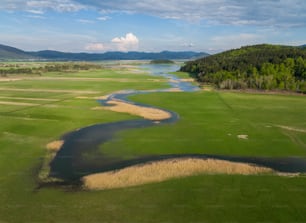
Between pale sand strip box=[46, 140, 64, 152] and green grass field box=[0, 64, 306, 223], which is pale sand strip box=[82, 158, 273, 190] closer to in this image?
green grass field box=[0, 64, 306, 223]

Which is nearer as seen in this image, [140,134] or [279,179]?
[279,179]

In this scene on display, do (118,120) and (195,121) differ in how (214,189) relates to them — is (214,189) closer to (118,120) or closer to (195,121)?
(195,121)

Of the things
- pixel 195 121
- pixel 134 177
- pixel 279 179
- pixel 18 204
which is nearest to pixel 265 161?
pixel 279 179

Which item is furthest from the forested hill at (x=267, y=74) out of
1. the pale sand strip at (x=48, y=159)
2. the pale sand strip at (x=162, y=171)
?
the pale sand strip at (x=48, y=159)

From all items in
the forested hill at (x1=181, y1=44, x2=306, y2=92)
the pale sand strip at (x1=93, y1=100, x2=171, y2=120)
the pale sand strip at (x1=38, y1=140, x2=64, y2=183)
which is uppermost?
the forested hill at (x1=181, y1=44, x2=306, y2=92)

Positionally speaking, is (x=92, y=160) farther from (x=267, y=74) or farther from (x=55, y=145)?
(x=267, y=74)

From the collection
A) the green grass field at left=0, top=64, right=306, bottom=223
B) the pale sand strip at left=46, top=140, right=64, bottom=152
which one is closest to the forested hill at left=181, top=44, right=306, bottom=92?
the green grass field at left=0, top=64, right=306, bottom=223
